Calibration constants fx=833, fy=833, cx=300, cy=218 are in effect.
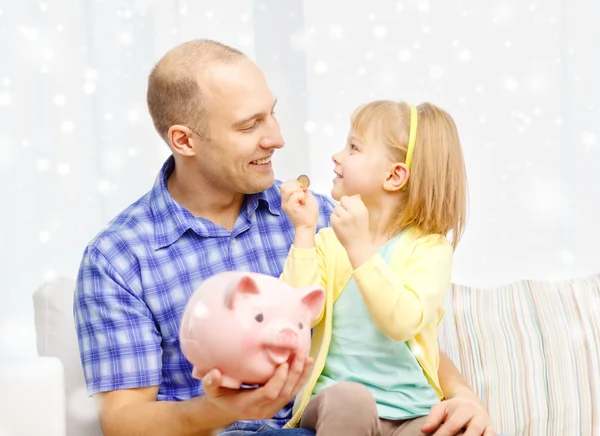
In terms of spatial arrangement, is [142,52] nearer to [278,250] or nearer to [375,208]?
[278,250]

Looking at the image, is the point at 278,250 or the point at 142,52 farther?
the point at 142,52

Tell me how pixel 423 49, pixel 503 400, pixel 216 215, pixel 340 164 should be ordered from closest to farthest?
pixel 340 164 < pixel 216 215 < pixel 503 400 < pixel 423 49

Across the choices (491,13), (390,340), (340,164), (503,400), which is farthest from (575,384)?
(491,13)

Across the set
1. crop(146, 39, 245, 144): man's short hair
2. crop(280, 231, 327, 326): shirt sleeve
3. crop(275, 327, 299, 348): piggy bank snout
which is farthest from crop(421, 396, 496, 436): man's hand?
crop(146, 39, 245, 144): man's short hair

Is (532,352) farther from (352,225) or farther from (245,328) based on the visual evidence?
(245,328)

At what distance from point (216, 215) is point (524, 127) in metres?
1.32

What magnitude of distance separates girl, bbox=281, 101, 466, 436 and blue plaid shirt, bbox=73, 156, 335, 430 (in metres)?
0.18

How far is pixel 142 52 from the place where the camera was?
237 cm

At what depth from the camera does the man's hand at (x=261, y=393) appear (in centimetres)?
114

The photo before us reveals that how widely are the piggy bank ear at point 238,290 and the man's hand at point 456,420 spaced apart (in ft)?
1.46

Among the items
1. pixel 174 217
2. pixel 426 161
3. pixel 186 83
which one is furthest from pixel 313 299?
pixel 186 83

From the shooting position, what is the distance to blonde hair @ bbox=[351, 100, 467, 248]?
1470 mm

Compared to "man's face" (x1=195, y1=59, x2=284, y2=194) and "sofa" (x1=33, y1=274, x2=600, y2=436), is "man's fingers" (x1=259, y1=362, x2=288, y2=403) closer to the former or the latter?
"man's face" (x1=195, y1=59, x2=284, y2=194)

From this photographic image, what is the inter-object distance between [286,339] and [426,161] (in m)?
0.51
